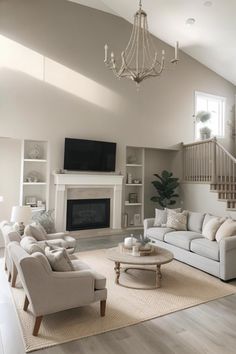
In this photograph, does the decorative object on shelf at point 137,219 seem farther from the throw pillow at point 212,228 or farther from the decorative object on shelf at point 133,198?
the throw pillow at point 212,228

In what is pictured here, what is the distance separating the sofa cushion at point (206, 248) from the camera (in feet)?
14.1

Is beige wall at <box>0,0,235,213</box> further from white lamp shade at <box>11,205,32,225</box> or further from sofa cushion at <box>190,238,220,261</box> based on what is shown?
sofa cushion at <box>190,238,220,261</box>

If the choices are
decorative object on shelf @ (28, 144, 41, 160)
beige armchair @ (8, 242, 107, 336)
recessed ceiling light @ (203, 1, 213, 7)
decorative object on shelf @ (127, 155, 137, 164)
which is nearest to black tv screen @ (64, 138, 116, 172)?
decorative object on shelf @ (28, 144, 41, 160)

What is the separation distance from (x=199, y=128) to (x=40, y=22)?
18.0ft

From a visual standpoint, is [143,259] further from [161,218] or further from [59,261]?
[161,218]

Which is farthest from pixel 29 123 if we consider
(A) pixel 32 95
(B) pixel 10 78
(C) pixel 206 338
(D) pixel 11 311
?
(C) pixel 206 338

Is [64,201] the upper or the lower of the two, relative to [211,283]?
upper

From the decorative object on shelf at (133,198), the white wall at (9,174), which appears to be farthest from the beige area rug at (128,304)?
the decorative object on shelf at (133,198)

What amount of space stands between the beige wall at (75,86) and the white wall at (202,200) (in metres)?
1.53

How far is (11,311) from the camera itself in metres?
3.20

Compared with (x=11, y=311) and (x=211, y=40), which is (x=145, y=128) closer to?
(x=211, y=40)

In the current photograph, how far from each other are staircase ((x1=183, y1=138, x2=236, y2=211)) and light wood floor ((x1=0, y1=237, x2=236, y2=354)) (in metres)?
3.85

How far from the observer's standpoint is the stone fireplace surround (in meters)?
6.70

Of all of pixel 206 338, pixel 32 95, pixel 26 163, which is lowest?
pixel 206 338
